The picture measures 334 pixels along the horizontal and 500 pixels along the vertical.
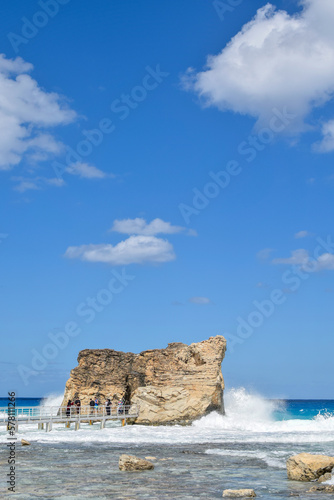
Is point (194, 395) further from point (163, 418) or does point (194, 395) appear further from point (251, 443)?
point (251, 443)

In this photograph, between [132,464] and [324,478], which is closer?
[324,478]

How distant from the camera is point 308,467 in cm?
1628

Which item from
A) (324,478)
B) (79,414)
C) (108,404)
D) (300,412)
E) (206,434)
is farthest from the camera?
(300,412)

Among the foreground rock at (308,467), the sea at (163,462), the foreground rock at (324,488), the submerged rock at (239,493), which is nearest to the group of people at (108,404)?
the sea at (163,462)

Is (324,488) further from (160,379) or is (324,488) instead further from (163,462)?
(160,379)

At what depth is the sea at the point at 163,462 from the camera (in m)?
14.4

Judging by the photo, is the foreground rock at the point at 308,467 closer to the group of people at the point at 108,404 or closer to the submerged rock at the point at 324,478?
the submerged rock at the point at 324,478

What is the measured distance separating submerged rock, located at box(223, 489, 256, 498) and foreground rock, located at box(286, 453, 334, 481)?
3.23 meters

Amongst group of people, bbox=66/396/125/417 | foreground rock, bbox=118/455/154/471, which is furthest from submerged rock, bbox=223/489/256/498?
group of people, bbox=66/396/125/417

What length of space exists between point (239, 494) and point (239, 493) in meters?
0.04

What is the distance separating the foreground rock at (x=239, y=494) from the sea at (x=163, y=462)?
31 cm

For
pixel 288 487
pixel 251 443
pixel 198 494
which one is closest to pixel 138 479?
pixel 198 494

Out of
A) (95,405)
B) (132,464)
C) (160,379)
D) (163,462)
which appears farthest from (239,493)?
(95,405)

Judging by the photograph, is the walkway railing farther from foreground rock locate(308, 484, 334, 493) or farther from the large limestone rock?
foreground rock locate(308, 484, 334, 493)
